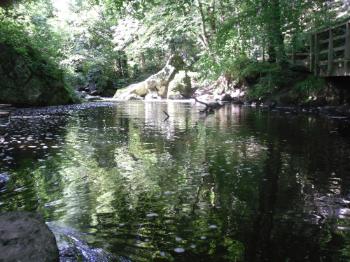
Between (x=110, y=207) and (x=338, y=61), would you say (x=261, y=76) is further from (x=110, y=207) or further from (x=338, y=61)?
(x=110, y=207)

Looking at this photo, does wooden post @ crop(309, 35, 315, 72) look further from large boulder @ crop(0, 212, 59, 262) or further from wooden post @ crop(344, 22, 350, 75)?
large boulder @ crop(0, 212, 59, 262)

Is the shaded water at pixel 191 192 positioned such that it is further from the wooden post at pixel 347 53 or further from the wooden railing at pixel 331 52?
the wooden railing at pixel 331 52

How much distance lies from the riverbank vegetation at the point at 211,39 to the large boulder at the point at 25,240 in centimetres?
1037

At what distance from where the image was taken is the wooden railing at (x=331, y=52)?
15.7 meters

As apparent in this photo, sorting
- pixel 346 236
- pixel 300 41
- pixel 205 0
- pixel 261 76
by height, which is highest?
pixel 205 0

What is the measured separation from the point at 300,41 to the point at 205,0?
11427mm

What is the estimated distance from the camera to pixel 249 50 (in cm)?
2758

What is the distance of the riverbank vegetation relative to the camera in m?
20.9

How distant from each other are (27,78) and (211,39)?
14.6 meters

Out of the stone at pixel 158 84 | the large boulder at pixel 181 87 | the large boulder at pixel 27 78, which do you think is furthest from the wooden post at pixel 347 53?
the stone at pixel 158 84

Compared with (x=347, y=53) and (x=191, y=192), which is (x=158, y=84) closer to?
(x=347, y=53)

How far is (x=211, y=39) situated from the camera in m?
31.8

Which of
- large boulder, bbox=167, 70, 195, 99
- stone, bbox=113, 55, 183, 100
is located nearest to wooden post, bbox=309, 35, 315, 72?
large boulder, bbox=167, 70, 195, 99

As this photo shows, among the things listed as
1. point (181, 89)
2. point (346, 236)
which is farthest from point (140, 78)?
point (346, 236)
